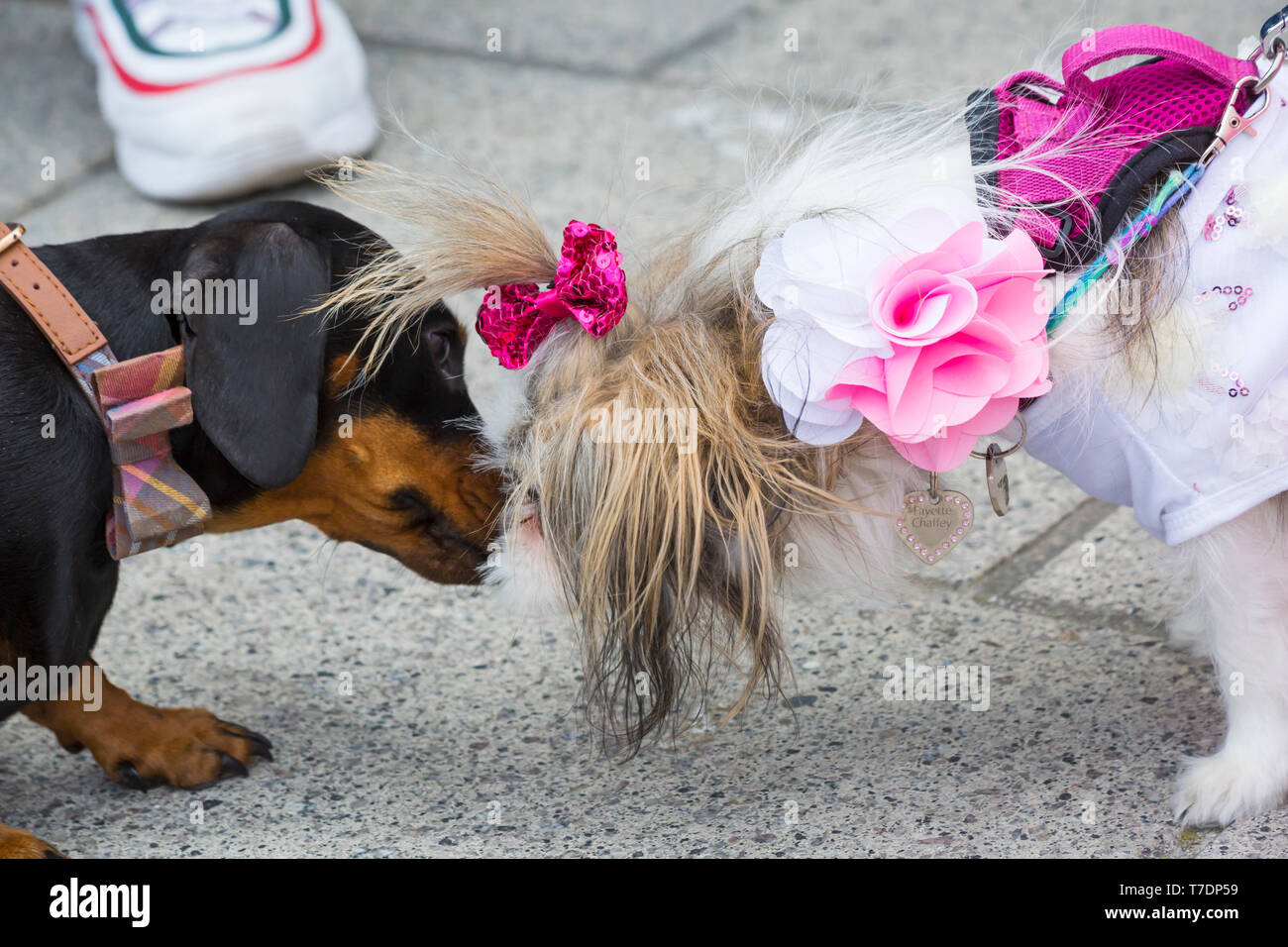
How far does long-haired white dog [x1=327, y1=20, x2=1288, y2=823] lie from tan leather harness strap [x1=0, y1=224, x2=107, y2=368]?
1.40 ft

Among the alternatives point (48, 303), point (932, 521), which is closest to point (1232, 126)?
point (932, 521)

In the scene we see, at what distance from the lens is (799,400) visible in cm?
196

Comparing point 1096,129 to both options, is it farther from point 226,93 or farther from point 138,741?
point 226,93

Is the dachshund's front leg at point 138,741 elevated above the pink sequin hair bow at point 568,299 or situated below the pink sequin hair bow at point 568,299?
below

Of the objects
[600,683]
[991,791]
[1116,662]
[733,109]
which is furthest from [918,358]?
[733,109]

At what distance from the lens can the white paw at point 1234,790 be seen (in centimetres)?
230

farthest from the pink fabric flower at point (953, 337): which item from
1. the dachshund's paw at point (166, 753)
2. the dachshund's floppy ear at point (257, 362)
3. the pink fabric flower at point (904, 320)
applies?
the dachshund's paw at point (166, 753)

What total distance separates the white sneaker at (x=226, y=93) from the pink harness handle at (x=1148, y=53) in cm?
290

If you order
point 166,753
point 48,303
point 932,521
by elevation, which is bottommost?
point 166,753

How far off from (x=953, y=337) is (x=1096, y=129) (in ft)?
1.40

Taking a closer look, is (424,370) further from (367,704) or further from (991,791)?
(991,791)

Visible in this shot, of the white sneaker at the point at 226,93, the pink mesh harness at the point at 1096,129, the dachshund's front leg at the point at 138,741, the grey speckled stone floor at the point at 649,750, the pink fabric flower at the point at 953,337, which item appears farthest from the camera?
the white sneaker at the point at 226,93

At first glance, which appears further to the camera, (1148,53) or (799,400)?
(1148,53)

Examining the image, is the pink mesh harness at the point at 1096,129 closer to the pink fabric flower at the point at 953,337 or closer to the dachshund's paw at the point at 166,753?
the pink fabric flower at the point at 953,337
